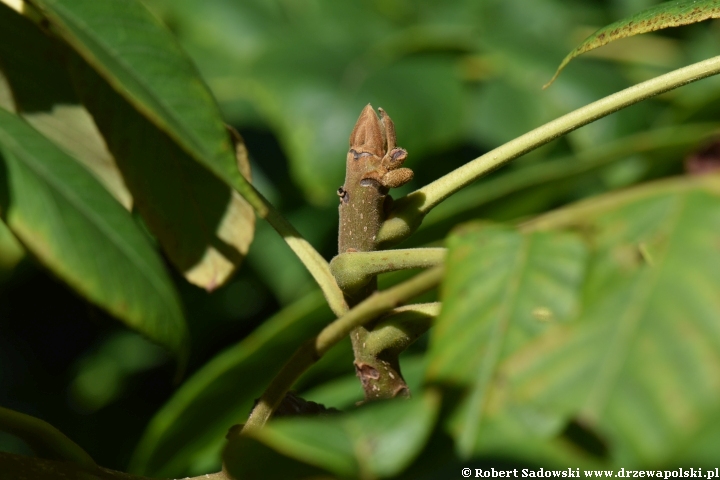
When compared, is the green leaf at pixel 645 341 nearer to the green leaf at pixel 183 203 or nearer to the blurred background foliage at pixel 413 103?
the green leaf at pixel 183 203

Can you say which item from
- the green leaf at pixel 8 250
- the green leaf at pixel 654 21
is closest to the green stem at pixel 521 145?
the green leaf at pixel 654 21

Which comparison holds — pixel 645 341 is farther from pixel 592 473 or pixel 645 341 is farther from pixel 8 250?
pixel 8 250

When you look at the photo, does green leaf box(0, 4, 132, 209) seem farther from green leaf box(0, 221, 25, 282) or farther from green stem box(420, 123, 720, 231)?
green leaf box(0, 221, 25, 282)

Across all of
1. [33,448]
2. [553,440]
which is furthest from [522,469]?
[33,448]

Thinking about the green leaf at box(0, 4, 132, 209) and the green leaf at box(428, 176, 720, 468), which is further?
the green leaf at box(0, 4, 132, 209)

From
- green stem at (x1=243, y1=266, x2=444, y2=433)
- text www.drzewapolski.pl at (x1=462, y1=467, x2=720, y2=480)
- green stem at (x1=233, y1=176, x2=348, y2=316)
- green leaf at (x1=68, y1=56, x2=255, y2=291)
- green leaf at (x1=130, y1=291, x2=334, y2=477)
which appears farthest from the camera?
green leaf at (x1=130, y1=291, x2=334, y2=477)

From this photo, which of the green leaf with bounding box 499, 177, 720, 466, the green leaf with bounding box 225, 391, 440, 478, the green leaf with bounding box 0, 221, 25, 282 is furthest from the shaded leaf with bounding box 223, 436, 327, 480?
the green leaf with bounding box 0, 221, 25, 282
